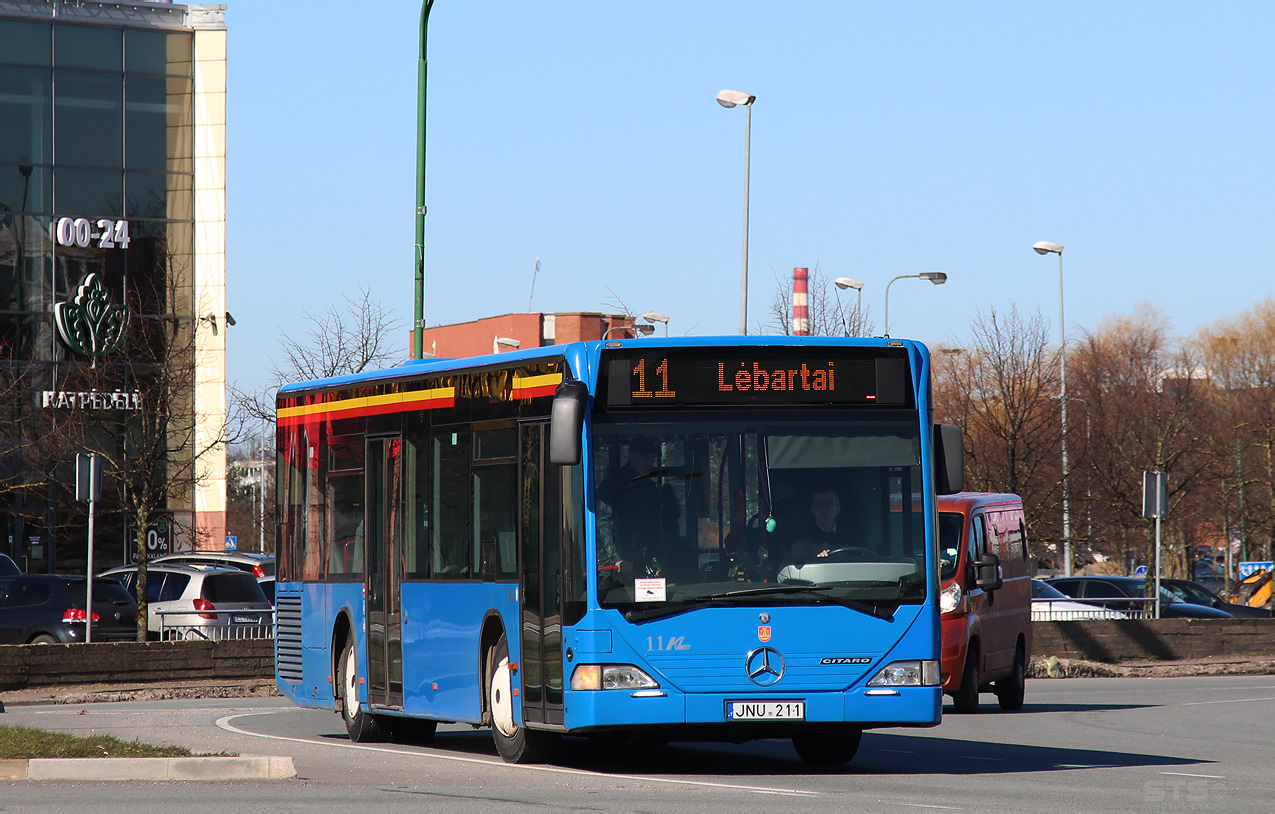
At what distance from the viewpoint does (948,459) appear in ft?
38.8

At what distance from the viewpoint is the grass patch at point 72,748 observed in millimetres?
12406

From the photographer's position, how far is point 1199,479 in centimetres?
4769

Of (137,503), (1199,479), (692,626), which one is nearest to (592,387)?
(692,626)

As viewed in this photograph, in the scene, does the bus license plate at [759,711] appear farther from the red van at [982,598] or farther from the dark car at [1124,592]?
the dark car at [1124,592]

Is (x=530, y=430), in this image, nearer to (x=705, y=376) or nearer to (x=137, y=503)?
(x=705, y=376)

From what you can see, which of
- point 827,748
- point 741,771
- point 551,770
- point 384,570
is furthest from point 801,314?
point 551,770

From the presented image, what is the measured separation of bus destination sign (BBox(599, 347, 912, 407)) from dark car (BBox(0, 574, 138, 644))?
18702 millimetres

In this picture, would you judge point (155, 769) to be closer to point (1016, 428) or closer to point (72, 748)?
point (72, 748)

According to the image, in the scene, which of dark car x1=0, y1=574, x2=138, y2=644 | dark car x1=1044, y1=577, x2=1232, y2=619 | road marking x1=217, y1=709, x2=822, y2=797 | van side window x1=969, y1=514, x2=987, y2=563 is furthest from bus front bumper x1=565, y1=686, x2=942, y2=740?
dark car x1=1044, y1=577, x2=1232, y2=619

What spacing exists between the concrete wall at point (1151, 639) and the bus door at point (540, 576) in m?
18.6

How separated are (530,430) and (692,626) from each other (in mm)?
1912

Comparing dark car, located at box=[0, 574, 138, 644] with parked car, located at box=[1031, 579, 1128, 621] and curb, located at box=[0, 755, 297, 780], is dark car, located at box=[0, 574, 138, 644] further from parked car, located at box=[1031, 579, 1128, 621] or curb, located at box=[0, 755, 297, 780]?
curb, located at box=[0, 755, 297, 780]

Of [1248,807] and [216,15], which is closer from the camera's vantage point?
[1248,807]

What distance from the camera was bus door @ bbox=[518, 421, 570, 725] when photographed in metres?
11.9
